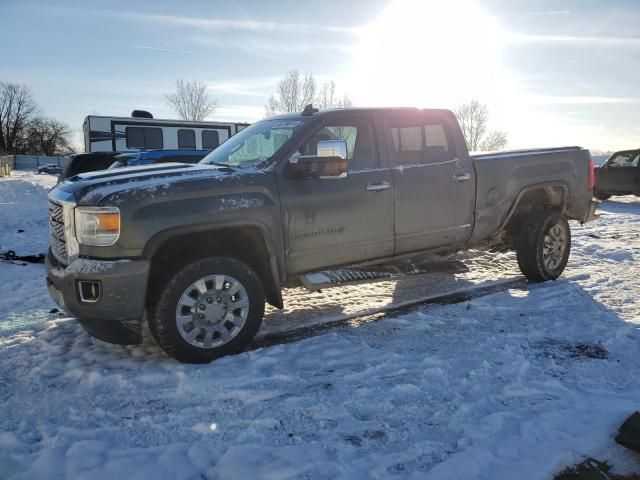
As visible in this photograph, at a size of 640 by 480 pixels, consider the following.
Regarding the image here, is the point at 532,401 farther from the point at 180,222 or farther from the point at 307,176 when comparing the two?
the point at 180,222

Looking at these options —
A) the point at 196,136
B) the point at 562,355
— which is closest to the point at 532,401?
the point at 562,355

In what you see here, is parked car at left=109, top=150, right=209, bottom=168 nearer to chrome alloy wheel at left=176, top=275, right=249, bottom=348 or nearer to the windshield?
the windshield

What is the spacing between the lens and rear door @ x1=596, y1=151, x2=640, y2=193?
15275 mm

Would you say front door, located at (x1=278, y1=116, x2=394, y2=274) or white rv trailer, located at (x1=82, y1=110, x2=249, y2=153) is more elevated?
white rv trailer, located at (x1=82, y1=110, x2=249, y2=153)

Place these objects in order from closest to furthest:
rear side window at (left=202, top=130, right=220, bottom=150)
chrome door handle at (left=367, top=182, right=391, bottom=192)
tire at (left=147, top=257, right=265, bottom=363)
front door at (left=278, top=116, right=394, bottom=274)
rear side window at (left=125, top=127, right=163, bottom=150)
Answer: tire at (left=147, top=257, right=265, bottom=363)
front door at (left=278, top=116, right=394, bottom=274)
chrome door handle at (left=367, top=182, right=391, bottom=192)
rear side window at (left=125, top=127, right=163, bottom=150)
rear side window at (left=202, top=130, right=220, bottom=150)

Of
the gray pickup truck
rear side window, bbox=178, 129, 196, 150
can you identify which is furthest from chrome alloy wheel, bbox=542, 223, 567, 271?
rear side window, bbox=178, 129, 196, 150

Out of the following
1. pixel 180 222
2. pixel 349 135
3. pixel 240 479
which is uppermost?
pixel 349 135

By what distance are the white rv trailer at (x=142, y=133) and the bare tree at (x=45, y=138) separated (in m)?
81.4

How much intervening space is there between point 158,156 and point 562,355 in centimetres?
1020

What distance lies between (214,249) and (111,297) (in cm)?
86

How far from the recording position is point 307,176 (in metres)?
4.21

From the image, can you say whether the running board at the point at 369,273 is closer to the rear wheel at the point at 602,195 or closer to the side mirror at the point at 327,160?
the side mirror at the point at 327,160

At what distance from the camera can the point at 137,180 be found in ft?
12.2

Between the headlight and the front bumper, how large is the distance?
0.49ft
